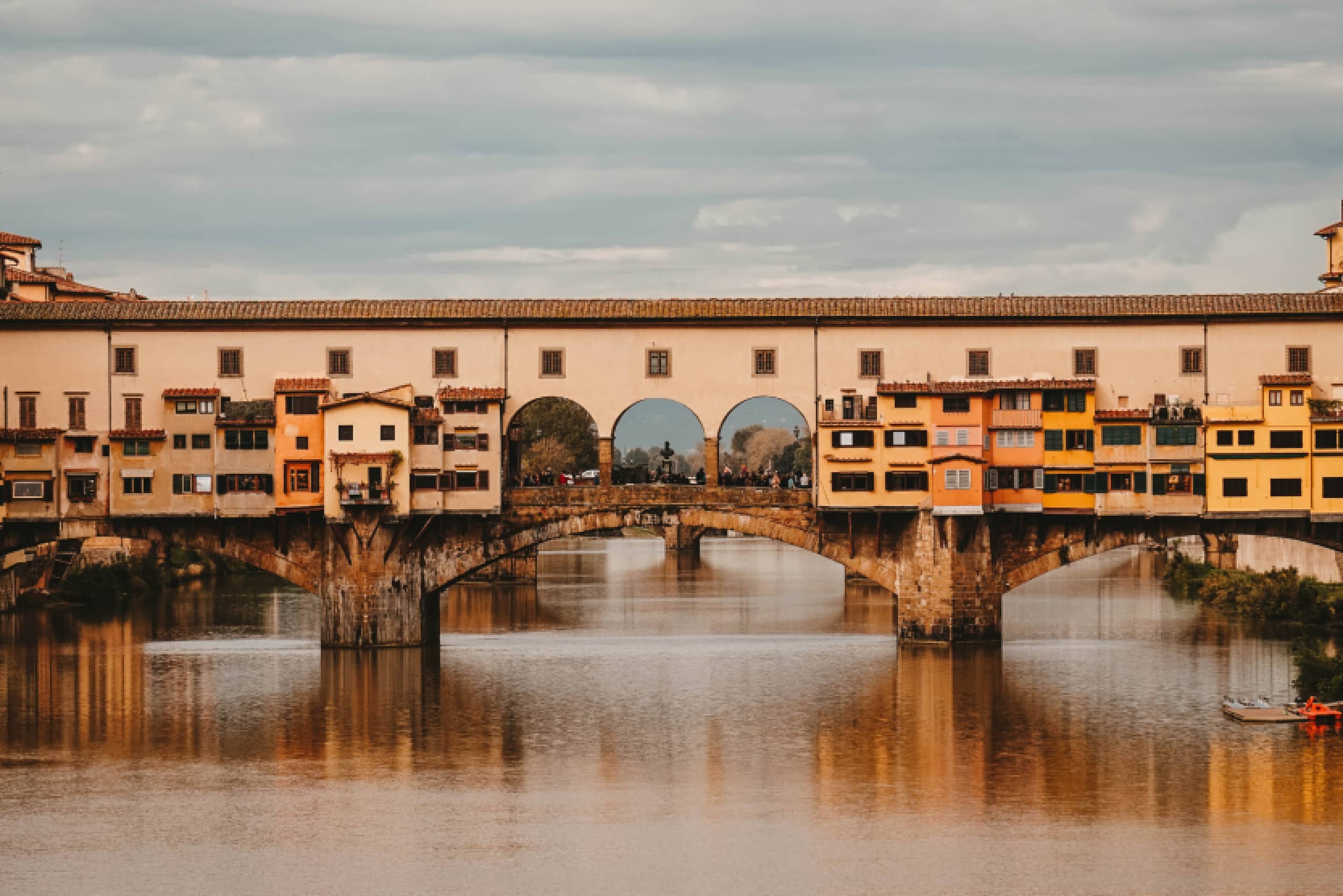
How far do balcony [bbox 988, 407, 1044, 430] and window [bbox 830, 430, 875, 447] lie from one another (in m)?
2.88

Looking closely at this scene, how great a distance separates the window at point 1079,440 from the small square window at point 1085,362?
5.10 ft

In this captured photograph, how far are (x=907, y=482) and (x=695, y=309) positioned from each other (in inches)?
256

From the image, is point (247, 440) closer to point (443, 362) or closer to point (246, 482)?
point (246, 482)

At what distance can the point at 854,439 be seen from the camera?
1753 inches

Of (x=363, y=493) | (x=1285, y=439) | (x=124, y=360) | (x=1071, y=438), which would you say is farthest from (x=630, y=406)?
(x=1285, y=439)

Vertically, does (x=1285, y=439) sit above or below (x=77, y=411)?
below

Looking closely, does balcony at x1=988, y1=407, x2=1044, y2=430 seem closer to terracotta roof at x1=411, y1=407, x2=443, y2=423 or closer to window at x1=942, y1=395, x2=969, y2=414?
window at x1=942, y1=395, x2=969, y2=414

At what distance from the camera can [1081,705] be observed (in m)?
36.9

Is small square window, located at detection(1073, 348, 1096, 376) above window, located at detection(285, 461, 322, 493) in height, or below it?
above

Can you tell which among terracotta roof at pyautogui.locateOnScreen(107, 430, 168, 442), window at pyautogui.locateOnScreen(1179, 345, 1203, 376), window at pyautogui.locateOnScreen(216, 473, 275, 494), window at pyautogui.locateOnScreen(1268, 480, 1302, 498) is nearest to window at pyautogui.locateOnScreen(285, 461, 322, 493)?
window at pyautogui.locateOnScreen(216, 473, 275, 494)

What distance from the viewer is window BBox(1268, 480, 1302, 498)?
4347 cm

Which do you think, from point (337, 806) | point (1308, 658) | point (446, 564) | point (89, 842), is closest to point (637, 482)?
point (446, 564)

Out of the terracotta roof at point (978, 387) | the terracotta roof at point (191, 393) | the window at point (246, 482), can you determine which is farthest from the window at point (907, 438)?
the terracotta roof at point (191, 393)

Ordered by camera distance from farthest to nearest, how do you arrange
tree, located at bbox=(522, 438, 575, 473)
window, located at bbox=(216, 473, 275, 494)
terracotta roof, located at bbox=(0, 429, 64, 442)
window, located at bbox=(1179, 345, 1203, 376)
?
tree, located at bbox=(522, 438, 575, 473)
terracotta roof, located at bbox=(0, 429, 64, 442)
window, located at bbox=(216, 473, 275, 494)
window, located at bbox=(1179, 345, 1203, 376)
